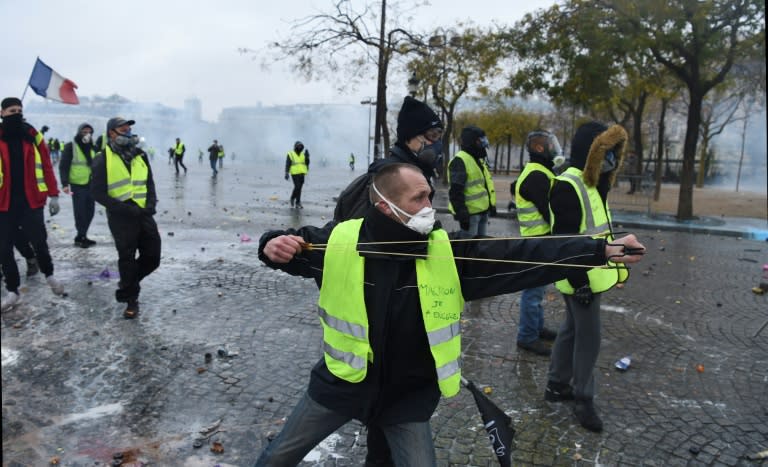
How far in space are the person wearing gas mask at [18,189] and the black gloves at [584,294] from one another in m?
5.21

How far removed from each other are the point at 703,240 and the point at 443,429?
11.1m

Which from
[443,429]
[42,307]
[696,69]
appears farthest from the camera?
[696,69]

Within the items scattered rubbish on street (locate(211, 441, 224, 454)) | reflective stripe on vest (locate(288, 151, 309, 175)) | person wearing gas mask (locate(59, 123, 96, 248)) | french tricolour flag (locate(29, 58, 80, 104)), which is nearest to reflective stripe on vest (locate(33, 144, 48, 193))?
french tricolour flag (locate(29, 58, 80, 104))

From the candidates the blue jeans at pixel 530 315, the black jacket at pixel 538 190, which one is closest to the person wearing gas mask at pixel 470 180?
the blue jeans at pixel 530 315

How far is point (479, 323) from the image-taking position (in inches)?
235

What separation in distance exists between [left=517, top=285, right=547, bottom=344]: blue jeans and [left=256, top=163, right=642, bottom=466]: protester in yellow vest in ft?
8.70

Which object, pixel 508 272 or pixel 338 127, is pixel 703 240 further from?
pixel 338 127

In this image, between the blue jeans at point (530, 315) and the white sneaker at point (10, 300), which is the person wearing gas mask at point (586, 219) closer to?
the blue jeans at point (530, 315)

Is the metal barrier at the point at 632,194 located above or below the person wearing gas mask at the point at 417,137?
below

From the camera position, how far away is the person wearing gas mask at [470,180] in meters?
6.58

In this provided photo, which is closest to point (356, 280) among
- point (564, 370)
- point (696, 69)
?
point (564, 370)

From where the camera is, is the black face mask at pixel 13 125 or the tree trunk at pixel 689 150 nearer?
the black face mask at pixel 13 125

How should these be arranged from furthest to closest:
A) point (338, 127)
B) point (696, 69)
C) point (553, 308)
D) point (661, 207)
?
point (338, 127), point (661, 207), point (696, 69), point (553, 308)

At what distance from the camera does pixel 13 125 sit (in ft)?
19.4
